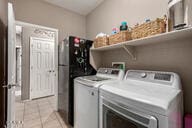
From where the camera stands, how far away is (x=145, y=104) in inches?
30.2

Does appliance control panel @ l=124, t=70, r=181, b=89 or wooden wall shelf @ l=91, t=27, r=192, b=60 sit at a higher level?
wooden wall shelf @ l=91, t=27, r=192, b=60

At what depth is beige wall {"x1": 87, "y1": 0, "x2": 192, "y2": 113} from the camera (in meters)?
1.15

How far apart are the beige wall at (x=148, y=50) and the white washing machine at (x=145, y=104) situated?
182 mm

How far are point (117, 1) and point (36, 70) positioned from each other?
3217 millimetres

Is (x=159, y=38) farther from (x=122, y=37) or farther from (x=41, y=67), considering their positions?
(x=41, y=67)

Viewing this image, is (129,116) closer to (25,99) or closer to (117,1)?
(117,1)

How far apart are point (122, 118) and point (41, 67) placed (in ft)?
11.6

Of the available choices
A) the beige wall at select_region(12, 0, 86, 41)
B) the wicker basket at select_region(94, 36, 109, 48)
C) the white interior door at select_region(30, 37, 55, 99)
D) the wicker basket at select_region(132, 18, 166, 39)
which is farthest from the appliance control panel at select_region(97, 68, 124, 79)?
the white interior door at select_region(30, 37, 55, 99)

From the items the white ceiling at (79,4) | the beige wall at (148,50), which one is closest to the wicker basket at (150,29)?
the beige wall at (148,50)

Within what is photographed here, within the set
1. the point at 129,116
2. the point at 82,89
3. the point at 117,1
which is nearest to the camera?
the point at 129,116

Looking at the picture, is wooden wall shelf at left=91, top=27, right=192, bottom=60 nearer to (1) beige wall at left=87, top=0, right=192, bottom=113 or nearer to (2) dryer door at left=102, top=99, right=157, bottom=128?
(1) beige wall at left=87, top=0, right=192, bottom=113

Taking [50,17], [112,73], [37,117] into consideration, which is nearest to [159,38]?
[112,73]

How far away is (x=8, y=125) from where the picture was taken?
139 cm

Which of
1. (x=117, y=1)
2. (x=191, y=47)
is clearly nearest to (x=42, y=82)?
(x=117, y=1)
